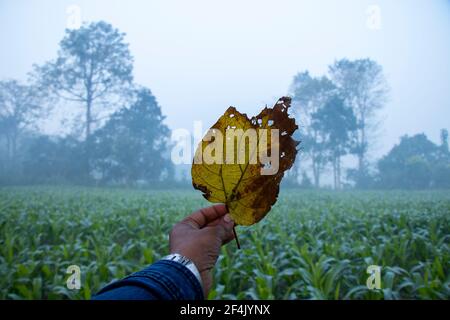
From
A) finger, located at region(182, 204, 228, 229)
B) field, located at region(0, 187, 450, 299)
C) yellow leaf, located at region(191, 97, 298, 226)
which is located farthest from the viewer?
field, located at region(0, 187, 450, 299)

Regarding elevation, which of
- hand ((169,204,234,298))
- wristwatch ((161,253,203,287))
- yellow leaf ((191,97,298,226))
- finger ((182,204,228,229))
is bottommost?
wristwatch ((161,253,203,287))

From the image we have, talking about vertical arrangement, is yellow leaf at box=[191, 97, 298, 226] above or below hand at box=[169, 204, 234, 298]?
above

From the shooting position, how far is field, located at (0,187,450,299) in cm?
151

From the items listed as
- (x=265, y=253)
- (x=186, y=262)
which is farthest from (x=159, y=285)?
(x=265, y=253)

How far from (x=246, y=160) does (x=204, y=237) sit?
0.37 feet

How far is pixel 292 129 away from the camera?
0.22 metres

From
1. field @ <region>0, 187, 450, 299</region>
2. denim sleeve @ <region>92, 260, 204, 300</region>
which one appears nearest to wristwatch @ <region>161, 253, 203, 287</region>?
denim sleeve @ <region>92, 260, 204, 300</region>

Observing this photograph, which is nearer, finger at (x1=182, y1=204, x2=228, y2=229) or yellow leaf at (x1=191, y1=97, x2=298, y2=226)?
yellow leaf at (x1=191, y1=97, x2=298, y2=226)

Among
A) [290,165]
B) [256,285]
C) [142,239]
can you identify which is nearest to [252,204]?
[290,165]

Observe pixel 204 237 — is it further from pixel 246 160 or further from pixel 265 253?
pixel 265 253

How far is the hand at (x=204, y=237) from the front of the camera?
324 millimetres

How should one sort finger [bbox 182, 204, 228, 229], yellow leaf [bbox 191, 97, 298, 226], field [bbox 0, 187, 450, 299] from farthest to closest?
1. field [bbox 0, 187, 450, 299]
2. finger [bbox 182, 204, 228, 229]
3. yellow leaf [bbox 191, 97, 298, 226]

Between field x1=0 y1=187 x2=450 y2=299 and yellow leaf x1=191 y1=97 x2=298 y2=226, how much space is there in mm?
1185

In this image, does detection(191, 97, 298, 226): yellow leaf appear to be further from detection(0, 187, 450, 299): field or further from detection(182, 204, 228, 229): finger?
detection(0, 187, 450, 299): field
